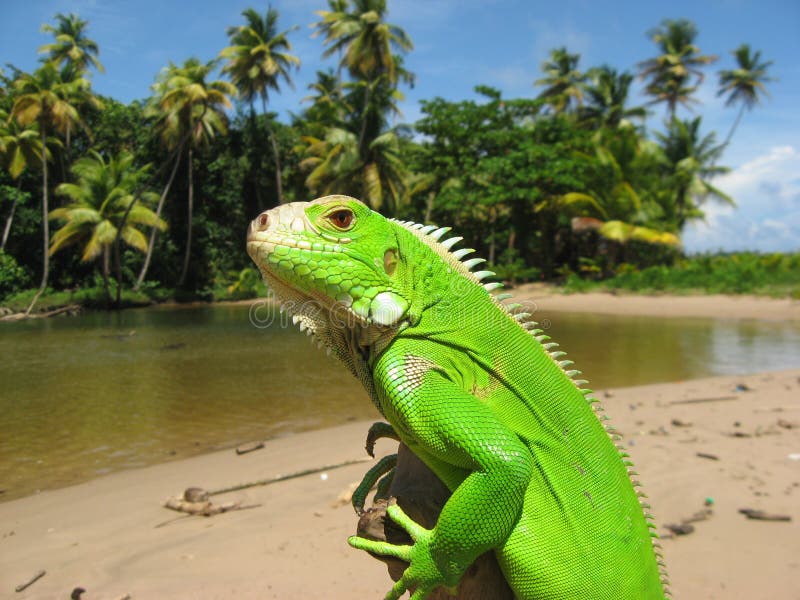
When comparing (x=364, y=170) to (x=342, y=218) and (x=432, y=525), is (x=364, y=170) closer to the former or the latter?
(x=342, y=218)

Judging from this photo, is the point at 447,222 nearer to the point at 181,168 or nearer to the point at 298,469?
the point at 181,168

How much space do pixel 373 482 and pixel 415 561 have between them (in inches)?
31.7

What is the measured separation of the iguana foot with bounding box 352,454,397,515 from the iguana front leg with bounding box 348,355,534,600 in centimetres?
65

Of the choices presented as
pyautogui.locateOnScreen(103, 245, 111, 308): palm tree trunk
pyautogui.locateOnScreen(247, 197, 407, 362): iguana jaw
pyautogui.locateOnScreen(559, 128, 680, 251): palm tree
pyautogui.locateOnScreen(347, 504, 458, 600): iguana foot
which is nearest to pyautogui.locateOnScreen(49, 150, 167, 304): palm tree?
pyautogui.locateOnScreen(103, 245, 111, 308): palm tree trunk

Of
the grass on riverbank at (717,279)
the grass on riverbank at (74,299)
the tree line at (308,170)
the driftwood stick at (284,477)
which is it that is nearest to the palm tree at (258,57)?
the tree line at (308,170)

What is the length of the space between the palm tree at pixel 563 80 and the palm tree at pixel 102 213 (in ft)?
122

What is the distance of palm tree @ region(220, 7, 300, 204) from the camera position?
43.5 m

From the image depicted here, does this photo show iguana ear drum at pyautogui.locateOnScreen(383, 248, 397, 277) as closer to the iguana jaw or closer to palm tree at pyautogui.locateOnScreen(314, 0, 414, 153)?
the iguana jaw

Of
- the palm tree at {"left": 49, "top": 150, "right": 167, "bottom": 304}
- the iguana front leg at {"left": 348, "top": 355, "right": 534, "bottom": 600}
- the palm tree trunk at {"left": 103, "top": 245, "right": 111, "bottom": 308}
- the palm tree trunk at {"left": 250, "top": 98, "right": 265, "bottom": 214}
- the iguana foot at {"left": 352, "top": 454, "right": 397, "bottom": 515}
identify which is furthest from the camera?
the palm tree trunk at {"left": 250, "top": 98, "right": 265, "bottom": 214}

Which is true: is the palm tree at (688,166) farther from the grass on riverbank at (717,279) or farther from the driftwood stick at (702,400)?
the driftwood stick at (702,400)

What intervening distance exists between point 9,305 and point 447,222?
95.5 feet

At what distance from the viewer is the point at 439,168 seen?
129 ft

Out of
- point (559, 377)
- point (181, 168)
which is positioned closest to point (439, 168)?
point (181, 168)

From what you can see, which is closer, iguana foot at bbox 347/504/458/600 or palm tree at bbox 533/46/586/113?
iguana foot at bbox 347/504/458/600
